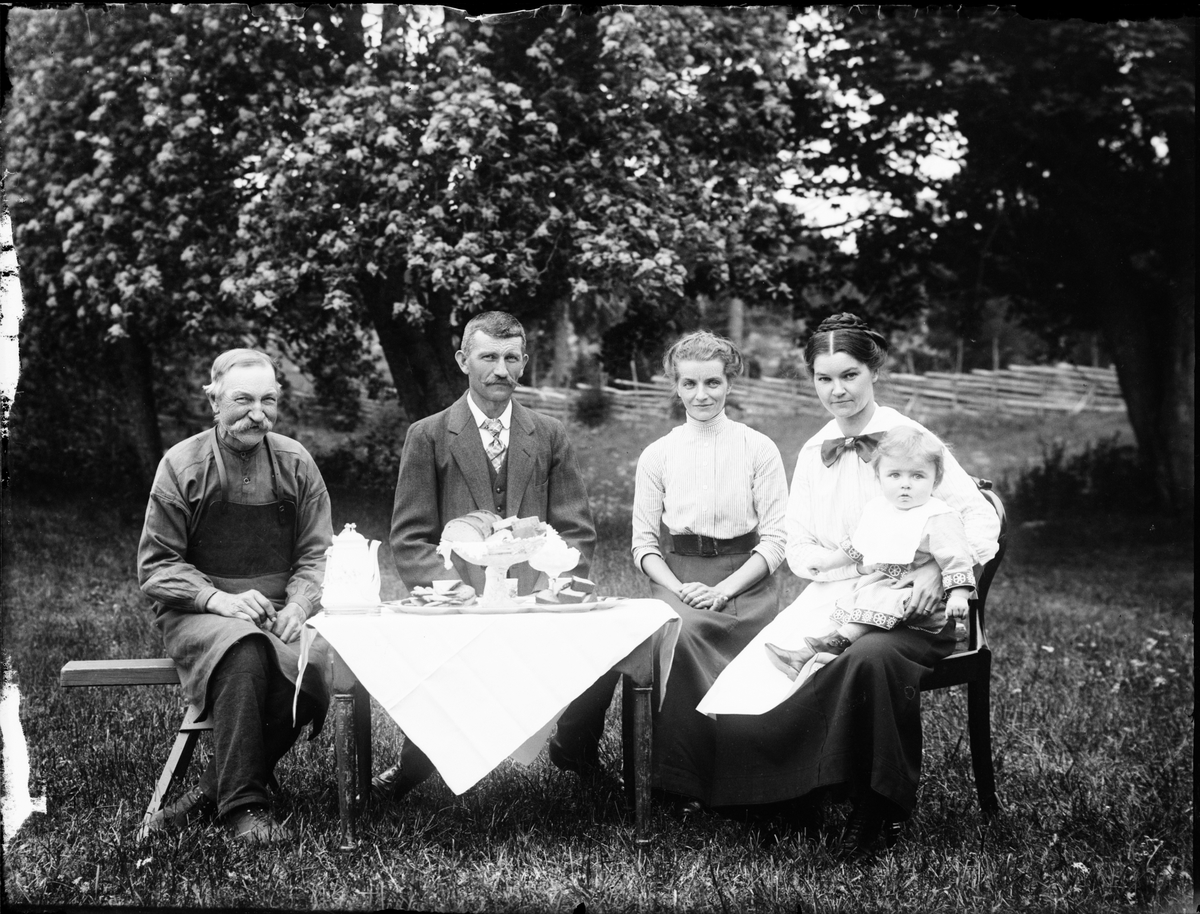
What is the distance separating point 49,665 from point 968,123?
1027 centimetres

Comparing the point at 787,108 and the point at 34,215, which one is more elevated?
the point at 787,108

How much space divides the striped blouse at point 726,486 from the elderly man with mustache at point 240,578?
1.50m

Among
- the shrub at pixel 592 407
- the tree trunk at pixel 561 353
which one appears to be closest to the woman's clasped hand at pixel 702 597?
the tree trunk at pixel 561 353

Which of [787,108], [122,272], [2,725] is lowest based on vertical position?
[2,725]

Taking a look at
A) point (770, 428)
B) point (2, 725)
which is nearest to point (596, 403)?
point (770, 428)

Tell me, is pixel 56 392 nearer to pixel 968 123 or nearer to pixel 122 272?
pixel 122 272

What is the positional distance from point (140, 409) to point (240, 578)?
8.59 meters

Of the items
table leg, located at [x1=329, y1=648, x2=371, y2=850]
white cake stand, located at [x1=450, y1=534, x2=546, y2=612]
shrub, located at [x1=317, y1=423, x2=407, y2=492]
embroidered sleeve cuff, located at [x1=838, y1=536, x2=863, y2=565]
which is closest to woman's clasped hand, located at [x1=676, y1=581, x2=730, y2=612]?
embroidered sleeve cuff, located at [x1=838, y1=536, x2=863, y2=565]

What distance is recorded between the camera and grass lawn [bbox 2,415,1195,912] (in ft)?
12.0

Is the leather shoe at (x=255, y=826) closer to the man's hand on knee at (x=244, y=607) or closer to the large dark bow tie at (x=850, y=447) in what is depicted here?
the man's hand on knee at (x=244, y=607)

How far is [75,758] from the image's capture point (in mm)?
5012

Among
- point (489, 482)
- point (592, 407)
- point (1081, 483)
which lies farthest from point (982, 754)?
point (1081, 483)

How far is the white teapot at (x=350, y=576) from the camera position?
3998 millimetres

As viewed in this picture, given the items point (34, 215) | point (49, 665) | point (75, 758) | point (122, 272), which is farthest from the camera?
point (34, 215)
